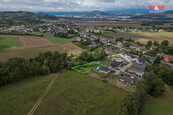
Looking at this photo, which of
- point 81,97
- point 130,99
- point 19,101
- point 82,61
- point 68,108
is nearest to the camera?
point 130,99

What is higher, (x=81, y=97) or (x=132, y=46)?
(x=132, y=46)

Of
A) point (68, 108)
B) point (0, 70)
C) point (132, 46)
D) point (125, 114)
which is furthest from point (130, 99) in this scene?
point (132, 46)

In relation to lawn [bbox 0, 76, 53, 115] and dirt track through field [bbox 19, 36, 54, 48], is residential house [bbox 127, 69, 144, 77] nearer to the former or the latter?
lawn [bbox 0, 76, 53, 115]

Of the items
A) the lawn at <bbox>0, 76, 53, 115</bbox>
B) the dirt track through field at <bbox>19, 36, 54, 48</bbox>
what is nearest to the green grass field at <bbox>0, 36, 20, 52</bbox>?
the dirt track through field at <bbox>19, 36, 54, 48</bbox>

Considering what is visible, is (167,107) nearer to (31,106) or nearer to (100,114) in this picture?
(100,114)

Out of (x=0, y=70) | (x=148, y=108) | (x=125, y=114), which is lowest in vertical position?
(x=148, y=108)

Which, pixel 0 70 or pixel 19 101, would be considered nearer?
pixel 19 101

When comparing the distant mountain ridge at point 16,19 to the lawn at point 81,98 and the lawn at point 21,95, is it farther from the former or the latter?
the lawn at point 81,98

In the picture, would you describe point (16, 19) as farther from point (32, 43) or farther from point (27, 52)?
point (27, 52)
